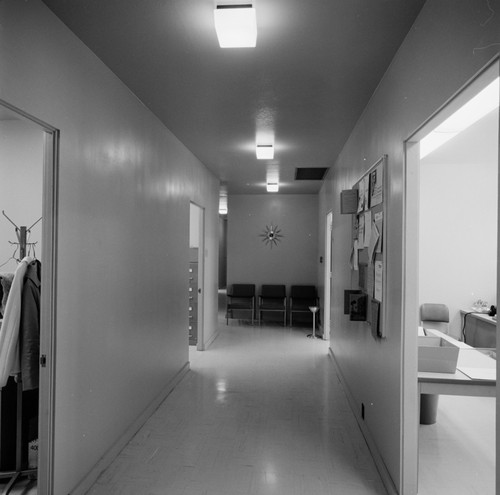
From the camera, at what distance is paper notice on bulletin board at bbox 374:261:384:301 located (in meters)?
2.48

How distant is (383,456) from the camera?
2490 mm

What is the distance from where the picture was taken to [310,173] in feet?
19.7

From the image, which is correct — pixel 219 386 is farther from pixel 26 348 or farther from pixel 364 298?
pixel 26 348

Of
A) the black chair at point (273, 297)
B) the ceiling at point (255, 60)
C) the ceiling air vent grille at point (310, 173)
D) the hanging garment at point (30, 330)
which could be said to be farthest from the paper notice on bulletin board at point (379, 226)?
the black chair at point (273, 297)

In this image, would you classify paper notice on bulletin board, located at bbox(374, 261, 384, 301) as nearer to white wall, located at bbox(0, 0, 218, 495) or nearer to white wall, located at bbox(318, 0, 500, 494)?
white wall, located at bbox(318, 0, 500, 494)

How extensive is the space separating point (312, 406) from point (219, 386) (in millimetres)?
1005

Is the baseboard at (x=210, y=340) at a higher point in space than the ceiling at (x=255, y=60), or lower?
lower

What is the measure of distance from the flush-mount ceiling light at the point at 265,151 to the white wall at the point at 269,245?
3.55 meters

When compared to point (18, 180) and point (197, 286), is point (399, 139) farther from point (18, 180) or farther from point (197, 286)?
point (197, 286)

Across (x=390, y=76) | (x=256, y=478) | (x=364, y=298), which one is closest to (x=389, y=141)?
(x=390, y=76)

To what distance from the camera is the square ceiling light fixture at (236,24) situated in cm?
181

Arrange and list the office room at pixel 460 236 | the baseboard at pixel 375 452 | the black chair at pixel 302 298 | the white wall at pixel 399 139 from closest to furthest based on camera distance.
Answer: the white wall at pixel 399 139, the baseboard at pixel 375 452, the office room at pixel 460 236, the black chair at pixel 302 298

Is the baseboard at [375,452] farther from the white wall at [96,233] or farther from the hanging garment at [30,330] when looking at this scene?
the hanging garment at [30,330]

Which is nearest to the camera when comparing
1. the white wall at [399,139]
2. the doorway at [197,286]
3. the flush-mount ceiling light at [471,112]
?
the white wall at [399,139]
